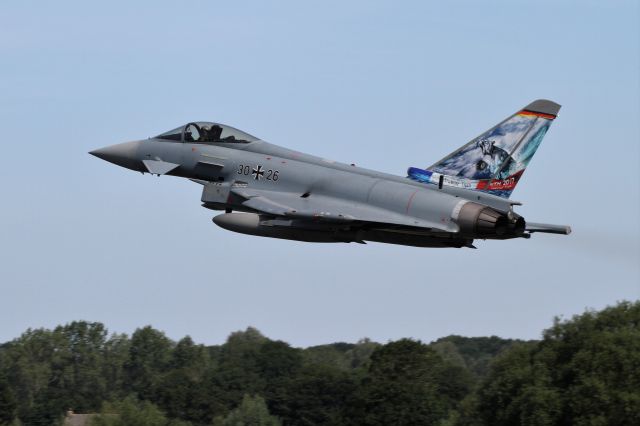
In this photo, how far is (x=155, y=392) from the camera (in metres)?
87.1

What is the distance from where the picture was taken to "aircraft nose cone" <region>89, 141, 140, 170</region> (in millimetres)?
34125

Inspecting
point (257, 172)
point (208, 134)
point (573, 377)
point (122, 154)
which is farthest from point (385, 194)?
point (573, 377)

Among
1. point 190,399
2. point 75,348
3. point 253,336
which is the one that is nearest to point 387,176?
point 190,399

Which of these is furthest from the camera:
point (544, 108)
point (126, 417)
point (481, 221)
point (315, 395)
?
point (315, 395)

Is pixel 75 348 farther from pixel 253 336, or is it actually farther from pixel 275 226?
pixel 275 226

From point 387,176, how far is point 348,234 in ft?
5.65

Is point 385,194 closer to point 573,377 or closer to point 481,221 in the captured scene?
point 481,221

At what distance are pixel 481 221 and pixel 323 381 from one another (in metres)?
55.2

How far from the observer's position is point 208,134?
33.4 metres

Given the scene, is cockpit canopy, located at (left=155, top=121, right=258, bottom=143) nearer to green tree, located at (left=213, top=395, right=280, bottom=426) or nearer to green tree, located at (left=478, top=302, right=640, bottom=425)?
green tree, located at (left=478, top=302, right=640, bottom=425)

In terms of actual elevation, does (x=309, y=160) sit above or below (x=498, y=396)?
above

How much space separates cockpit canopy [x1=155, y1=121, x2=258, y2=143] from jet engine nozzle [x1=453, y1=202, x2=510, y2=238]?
7.39 m

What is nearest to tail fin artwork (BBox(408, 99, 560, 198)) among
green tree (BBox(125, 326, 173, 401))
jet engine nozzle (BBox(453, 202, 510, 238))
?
jet engine nozzle (BBox(453, 202, 510, 238))

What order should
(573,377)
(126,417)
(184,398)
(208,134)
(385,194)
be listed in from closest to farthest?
(385,194)
(208,134)
(573,377)
(126,417)
(184,398)
